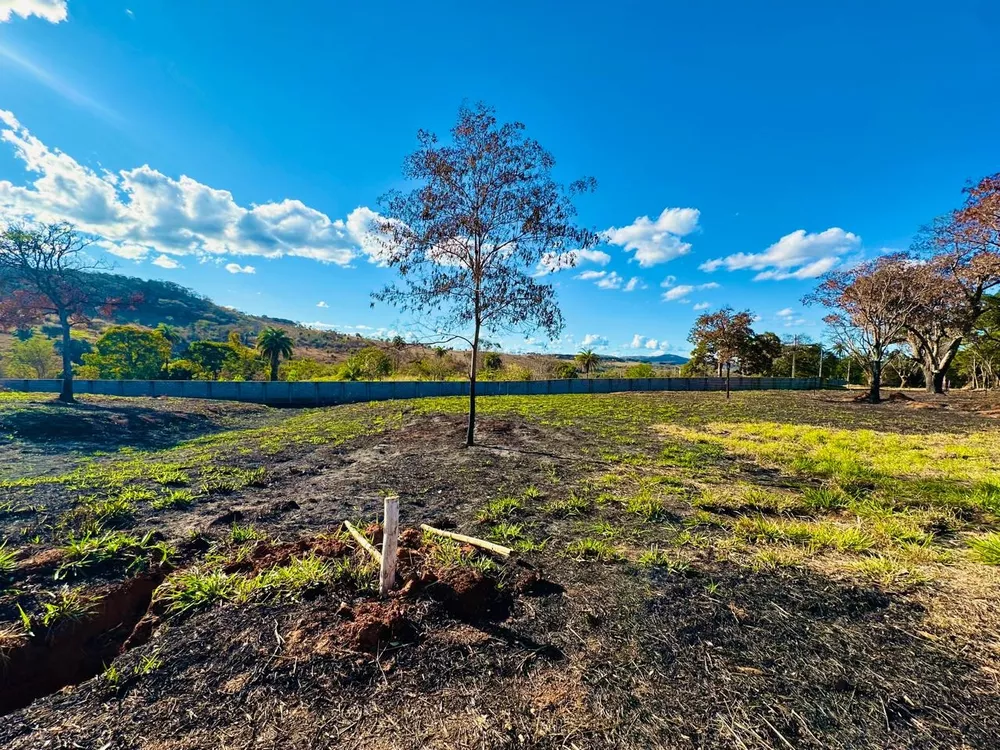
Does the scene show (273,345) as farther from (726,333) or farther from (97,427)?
(726,333)

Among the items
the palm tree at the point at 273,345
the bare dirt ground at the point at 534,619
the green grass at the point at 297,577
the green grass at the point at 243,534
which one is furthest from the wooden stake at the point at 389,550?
the palm tree at the point at 273,345

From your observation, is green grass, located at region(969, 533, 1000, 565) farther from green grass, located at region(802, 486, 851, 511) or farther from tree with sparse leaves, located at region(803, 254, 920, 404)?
tree with sparse leaves, located at region(803, 254, 920, 404)

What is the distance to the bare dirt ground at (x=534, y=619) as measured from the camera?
77.9 inches

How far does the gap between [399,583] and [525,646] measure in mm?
1117

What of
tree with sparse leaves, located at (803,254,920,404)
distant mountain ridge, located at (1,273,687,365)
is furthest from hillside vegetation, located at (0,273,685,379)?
tree with sparse leaves, located at (803,254,920,404)

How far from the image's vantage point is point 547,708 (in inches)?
81.4

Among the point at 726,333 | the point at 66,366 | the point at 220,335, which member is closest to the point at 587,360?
the point at 726,333

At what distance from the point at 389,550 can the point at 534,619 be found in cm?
115

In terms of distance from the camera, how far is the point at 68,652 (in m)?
2.79

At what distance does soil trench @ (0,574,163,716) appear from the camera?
101 inches

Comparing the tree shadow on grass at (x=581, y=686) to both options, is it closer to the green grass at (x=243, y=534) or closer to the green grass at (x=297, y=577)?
the green grass at (x=297, y=577)

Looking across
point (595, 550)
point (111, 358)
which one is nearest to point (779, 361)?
point (595, 550)

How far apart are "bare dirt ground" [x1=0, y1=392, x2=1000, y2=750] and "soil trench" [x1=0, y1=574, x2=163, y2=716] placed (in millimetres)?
16

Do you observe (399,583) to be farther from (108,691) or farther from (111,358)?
(111,358)
